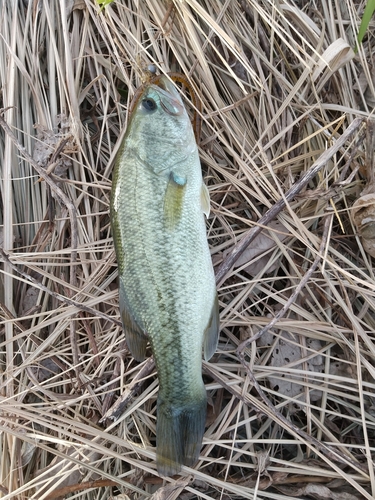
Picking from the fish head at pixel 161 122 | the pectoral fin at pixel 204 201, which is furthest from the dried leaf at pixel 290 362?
the fish head at pixel 161 122

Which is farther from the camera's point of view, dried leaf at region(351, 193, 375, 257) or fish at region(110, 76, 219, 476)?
dried leaf at region(351, 193, 375, 257)

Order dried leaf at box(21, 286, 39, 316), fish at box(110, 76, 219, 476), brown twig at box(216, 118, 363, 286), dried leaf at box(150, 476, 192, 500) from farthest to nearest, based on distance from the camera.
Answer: dried leaf at box(21, 286, 39, 316)
brown twig at box(216, 118, 363, 286)
dried leaf at box(150, 476, 192, 500)
fish at box(110, 76, 219, 476)

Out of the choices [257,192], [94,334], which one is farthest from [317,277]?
[94,334]

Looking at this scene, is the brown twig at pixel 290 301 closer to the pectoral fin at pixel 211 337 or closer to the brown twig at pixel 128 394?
the pectoral fin at pixel 211 337

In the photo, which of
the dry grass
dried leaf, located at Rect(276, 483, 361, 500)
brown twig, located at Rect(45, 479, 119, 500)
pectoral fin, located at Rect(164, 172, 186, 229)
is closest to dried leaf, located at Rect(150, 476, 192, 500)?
the dry grass

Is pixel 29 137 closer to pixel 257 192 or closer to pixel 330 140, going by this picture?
pixel 257 192

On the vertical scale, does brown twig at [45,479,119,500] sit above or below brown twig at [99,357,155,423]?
below

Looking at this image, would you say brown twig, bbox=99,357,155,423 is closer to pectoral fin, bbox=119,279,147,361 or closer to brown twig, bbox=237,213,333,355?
pectoral fin, bbox=119,279,147,361
